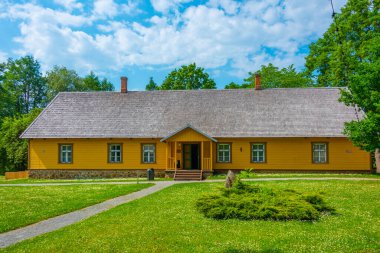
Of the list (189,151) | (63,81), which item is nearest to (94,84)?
(63,81)

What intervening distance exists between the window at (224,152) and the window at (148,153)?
4658 mm

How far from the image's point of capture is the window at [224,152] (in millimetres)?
25781

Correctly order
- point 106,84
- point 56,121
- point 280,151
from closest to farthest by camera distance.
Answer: point 280,151 < point 56,121 < point 106,84

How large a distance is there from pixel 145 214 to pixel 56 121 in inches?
763

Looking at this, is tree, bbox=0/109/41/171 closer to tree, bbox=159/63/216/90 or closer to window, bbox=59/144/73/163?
window, bbox=59/144/73/163

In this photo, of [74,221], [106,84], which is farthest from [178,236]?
[106,84]

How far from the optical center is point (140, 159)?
26.2 meters

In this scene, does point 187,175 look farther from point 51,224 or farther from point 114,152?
point 51,224

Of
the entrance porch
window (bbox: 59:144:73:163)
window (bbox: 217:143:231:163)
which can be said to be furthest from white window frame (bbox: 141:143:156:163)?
window (bbox: 59:144:73:163)

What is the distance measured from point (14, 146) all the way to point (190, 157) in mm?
19864

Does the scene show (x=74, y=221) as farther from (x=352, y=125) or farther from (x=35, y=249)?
(x=352, y=125)

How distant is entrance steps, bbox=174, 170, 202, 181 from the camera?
77.7 ft

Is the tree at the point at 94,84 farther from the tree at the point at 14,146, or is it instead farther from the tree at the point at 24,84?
the tree at the point at 14,146

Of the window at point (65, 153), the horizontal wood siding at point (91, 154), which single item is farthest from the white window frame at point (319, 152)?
the window at point (65, 153)
